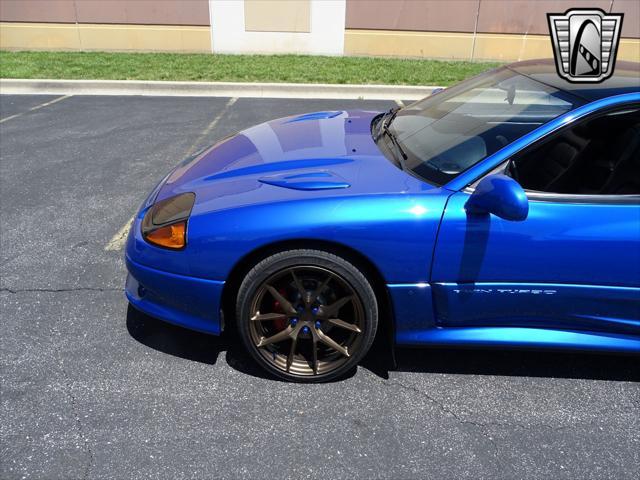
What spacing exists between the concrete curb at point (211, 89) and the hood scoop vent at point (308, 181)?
720 cm

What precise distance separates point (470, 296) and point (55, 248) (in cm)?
297

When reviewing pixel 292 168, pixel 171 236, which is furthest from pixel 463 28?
pixel 171 236

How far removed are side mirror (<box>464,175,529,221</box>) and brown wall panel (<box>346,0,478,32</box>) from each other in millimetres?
11494

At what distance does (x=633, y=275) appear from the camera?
2326 millimetres

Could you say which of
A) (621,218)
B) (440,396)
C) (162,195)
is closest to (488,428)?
(440,396)

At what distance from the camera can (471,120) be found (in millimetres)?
2902

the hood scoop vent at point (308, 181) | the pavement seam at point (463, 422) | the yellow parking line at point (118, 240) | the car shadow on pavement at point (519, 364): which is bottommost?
the car shadow on pavement at point (519, 364)

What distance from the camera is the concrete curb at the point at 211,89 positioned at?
9242mm

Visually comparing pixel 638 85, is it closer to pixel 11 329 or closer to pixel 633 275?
pixel 633 275

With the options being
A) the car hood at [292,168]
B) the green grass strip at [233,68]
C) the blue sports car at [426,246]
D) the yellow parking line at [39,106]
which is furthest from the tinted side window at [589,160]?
the green grass strip at [233,68]

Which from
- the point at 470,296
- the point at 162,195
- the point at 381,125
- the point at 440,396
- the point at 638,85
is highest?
the point at 638,85

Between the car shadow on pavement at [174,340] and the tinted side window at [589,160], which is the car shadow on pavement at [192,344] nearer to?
the car shadow on pavement at [174,340]

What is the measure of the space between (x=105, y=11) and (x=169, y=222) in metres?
12.1

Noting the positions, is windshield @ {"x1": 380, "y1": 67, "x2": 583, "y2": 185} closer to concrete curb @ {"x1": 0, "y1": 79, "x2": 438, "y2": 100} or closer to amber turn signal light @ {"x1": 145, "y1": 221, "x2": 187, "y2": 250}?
amber turn signal light @ {"x1": 145, "y1": 221, "x2": 187, "y2": 250}
